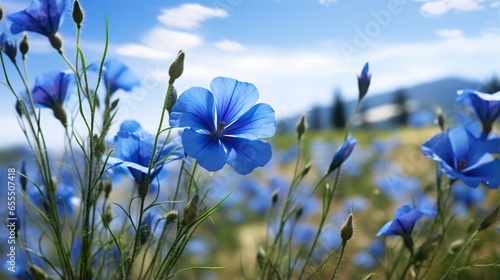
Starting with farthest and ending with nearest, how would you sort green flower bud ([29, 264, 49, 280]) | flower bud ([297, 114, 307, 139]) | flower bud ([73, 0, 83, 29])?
flower bud ([297, 114, 307, 139])
green flower bud ([29, 264, 49, 280])
flower bud ([73, 0, 83, 29])

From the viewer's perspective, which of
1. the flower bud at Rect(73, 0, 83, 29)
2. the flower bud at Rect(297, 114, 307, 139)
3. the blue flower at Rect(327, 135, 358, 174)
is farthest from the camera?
the flower bud at Rect(297, 114, 307, 139)

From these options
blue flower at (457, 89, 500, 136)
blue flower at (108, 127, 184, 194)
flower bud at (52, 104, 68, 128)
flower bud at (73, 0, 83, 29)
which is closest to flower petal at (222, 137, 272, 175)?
blue flower at (108, 127, 184, 194)

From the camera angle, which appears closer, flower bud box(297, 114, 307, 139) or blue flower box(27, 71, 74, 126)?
blue flower box(27, 71, 74, 126)

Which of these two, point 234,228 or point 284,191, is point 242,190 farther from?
point 284,191

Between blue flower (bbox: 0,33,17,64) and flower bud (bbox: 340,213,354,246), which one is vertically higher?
blue flower (bbox: 0,33,17,64)

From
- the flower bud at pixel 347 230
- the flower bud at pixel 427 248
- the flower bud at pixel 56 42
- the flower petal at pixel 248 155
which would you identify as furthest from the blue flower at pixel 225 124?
the flower bud at pixel 427 248

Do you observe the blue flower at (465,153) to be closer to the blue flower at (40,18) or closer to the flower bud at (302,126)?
the flower bud at (302,126)

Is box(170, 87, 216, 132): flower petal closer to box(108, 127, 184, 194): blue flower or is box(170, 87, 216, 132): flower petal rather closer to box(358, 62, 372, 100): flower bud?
box(108, 127, 184, 194): blue flower
